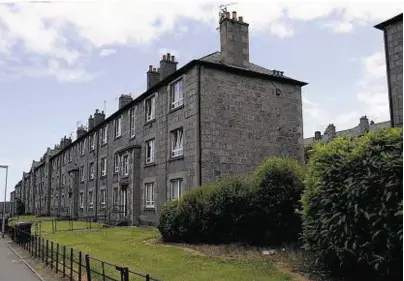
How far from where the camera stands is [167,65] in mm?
28844

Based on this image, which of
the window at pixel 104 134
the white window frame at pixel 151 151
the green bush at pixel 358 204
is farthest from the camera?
the window at pixel 104 134

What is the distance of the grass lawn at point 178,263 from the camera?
1148cm

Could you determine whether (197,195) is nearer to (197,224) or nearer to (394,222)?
(197,224)

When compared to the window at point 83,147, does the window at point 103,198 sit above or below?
below

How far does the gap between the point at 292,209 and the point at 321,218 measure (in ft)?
19.0

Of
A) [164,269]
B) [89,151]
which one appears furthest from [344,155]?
[89,151]

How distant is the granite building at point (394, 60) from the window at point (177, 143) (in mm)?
11307

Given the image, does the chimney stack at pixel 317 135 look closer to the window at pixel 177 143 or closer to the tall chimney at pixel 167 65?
the tall chimney at pixel 167 65

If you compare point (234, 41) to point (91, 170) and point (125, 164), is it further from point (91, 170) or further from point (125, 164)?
point (91, 170)

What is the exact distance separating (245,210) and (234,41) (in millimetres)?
11494

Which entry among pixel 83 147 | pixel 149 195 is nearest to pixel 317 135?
pixel 83 147

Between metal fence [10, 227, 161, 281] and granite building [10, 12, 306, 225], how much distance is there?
7.64 metres

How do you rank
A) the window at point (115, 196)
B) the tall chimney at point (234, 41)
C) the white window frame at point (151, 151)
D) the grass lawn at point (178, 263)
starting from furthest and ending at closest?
the window at point (115, 196), the white window frame at point (151, 151), the tall chimney at point (234, 41), the grass lawn at point (178, 263)

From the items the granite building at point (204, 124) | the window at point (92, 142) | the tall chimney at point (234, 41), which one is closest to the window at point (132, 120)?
the granite building at point (204, 124)
